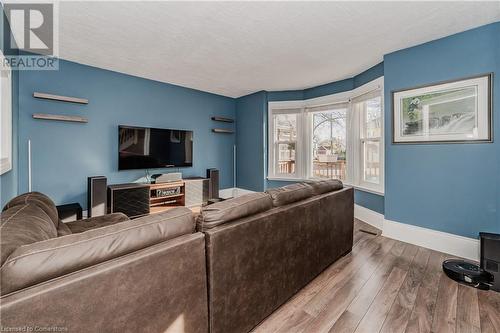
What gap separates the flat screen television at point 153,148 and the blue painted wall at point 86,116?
0.15 metres

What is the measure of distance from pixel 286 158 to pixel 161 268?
14.6 ft

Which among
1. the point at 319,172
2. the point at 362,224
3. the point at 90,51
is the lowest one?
the point at 362,224

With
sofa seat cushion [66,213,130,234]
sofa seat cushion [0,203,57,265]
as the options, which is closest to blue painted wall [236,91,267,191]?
sofa seat cushion [66,213,130,234]

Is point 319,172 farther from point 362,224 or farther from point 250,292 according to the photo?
point 250,292

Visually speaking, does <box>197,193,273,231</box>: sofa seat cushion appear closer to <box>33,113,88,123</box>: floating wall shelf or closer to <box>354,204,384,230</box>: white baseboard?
<box>354,204,384,230</box>: white baseboard

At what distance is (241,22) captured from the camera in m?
2.41

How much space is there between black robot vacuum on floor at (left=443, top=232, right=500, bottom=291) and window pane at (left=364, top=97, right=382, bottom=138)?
6.38 ft

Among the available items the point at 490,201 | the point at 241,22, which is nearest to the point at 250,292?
the point at 241,22

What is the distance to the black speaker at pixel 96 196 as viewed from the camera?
11.0ft

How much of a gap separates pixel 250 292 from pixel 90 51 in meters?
3.61

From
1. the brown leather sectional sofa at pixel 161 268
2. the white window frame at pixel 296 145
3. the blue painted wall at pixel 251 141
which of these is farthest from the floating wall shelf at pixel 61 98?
the white window frame at pixel 296 145

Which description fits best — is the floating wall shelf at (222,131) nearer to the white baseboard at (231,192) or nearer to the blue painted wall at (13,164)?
the white baseboard at (231,192)

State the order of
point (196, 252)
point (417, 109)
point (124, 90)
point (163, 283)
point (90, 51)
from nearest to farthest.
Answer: point (163, 283) → point (196, 252) → point (417, 109) → point (90, 51) → point (124, 90)

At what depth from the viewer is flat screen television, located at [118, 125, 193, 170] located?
13.1 feet
